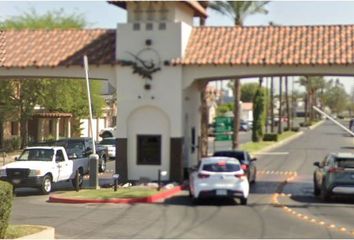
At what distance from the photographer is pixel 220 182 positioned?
22172 mm

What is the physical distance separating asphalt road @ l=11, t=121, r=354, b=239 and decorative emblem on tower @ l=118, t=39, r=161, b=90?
5095mm

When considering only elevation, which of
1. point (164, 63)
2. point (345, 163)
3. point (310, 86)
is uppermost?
point (310, 86)

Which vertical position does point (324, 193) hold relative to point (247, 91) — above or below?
below

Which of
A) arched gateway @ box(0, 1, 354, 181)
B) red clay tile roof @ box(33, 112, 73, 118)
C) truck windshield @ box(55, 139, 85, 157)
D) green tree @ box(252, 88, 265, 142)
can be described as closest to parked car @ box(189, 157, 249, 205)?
arched gateway @ box(0, 1, 354, 181)

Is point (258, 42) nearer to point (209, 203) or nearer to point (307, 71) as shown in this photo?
point (307, 71)

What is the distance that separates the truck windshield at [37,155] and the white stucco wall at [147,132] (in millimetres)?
3334

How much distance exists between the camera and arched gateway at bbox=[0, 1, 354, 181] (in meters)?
27.8

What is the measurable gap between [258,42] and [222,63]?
2.46 m

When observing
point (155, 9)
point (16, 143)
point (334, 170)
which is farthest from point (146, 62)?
point (16, 143)

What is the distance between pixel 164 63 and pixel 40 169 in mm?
6323

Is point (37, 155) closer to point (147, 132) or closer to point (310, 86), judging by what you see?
point (147, 132)

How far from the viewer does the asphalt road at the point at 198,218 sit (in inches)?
633

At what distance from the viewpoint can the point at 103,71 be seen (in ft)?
95.1

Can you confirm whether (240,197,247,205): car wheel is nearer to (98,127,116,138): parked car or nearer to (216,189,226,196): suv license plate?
(216,189,226,196): suv license plate
